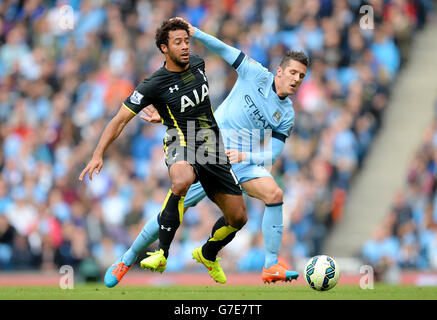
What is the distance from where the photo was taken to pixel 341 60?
17.1 m

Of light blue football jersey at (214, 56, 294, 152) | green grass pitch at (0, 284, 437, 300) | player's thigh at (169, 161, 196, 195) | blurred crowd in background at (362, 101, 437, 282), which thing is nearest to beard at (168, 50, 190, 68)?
player's thigh at (169, 161, 196, 195)

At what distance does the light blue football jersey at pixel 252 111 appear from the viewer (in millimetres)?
9797

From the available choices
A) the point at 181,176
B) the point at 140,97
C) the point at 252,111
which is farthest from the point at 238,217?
the point at 140,97

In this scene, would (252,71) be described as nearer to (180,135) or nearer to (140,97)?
(180,135)

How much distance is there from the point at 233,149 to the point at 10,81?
9.37 metres

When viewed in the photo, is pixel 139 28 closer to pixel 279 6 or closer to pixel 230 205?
pixel 279 6

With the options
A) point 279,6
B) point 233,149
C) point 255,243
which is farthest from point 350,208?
point 233,149

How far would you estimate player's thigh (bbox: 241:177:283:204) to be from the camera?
9523 mm

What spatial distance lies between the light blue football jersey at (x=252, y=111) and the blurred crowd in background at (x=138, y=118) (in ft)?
15.8

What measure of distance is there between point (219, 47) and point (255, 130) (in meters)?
Result: 1.10

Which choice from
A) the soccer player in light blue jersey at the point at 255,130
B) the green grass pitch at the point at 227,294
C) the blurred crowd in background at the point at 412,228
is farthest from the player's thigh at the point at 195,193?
the blurred crowd in background at the point at 412,228

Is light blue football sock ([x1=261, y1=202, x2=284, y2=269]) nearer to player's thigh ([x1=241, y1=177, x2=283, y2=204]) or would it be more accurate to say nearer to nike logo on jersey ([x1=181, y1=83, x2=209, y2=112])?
player's thigh ([x1=241, y1=177, x2=283, y2=204])

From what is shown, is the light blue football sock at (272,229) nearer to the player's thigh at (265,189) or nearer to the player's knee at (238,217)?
the player's thigh at (265,189)

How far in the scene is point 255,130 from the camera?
9.93 metres
